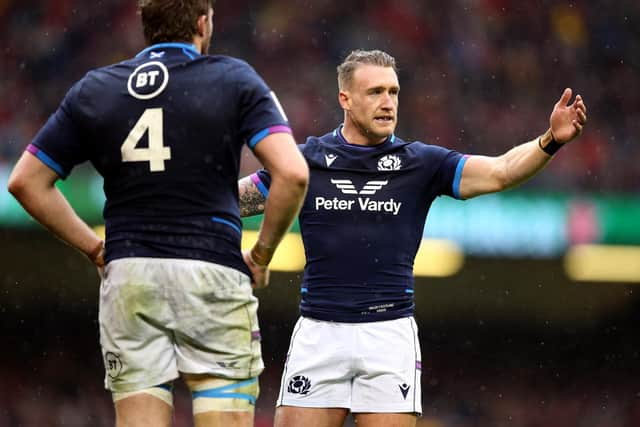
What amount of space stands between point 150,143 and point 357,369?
1.99m

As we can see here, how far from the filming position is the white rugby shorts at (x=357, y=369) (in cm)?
562

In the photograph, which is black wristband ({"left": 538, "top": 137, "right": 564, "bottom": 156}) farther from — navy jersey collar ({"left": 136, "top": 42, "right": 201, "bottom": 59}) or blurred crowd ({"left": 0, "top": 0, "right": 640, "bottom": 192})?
blurred crowd ({"left": 0, "top": 0, "right": 640, "bottom": 192})

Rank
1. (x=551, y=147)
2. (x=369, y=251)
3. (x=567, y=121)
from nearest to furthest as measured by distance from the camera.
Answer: (x=567, y=121) → (x=551, y=147) → (x=369, y=251)

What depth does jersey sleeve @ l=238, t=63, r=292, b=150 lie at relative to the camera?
4.13 m

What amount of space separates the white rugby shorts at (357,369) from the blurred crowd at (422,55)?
33.3 feet

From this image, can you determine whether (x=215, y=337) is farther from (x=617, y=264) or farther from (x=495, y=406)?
(x=495, y=406)

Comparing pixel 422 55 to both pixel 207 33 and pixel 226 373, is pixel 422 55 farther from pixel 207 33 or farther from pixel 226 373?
pixel 226 373

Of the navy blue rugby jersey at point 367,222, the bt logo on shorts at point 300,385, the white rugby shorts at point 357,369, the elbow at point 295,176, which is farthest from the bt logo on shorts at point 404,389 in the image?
the elbow at point 295,176

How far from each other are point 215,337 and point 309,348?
1.65 metres

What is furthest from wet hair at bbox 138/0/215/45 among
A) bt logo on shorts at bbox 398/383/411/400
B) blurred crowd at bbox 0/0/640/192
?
blurred crowd at bbox 0/0/640/192

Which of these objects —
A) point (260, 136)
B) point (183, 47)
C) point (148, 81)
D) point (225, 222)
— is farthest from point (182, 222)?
point (183, 47)

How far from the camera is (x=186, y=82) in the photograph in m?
4.18

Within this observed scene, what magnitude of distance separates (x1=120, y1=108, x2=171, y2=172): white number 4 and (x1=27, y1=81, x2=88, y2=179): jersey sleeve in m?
0.24

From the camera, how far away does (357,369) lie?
18.6ft
